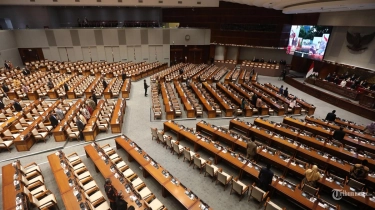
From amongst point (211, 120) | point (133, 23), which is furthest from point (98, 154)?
point (133, 23)

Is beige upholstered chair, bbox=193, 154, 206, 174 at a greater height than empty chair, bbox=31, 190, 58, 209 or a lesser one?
greater

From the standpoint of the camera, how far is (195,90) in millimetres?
15273

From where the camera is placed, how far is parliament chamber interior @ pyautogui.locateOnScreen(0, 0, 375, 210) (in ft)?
19.4

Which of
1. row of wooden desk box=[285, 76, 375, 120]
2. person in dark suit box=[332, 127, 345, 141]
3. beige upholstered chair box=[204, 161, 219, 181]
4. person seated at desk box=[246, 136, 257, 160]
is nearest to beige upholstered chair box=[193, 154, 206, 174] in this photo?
beige upholstered chair box=[204, 161, 219, 181]

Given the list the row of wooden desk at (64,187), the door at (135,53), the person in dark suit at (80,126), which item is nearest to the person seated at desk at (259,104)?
the person in dark suit at (80,126)

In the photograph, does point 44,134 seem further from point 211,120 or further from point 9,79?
point 9,79

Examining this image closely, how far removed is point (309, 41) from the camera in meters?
20.0

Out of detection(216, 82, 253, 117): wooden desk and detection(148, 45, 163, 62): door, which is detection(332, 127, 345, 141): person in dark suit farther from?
→ detection(148, 45, 163, 62): door

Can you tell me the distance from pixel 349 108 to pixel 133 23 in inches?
995

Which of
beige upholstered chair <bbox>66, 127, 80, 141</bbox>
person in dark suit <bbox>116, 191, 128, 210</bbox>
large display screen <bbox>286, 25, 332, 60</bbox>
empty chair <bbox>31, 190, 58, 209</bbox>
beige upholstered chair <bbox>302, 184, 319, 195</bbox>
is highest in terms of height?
large display screen <bbox>286, 25, 332, 60</bbox>

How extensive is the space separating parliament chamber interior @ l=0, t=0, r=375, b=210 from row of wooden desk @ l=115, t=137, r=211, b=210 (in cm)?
4

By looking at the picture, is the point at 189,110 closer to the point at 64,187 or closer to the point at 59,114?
the point at 59,114

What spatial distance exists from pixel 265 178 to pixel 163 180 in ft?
10.1

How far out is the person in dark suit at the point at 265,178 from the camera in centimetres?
567
